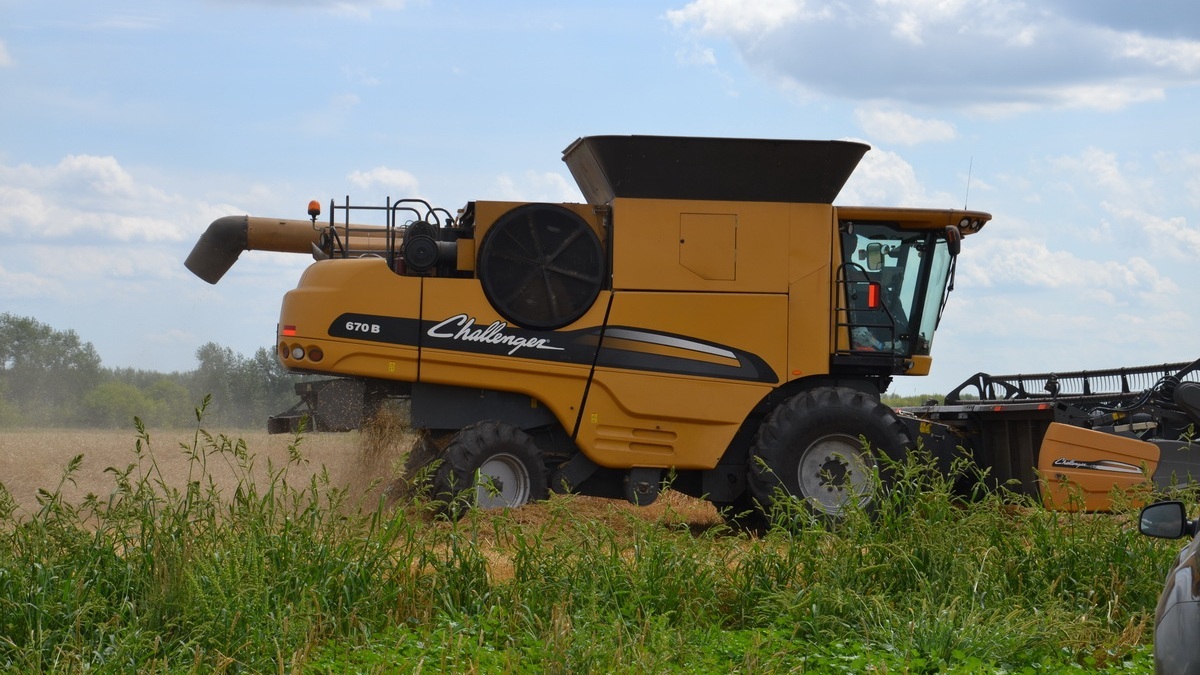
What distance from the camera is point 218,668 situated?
17.4 feet

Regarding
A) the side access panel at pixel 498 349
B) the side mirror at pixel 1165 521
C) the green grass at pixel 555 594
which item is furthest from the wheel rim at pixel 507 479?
the side mirror at pixel 1165 521

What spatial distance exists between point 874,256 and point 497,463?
12.9 feet

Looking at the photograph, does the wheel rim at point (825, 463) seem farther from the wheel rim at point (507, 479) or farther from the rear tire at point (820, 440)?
the wheel rim at point (507, 479)

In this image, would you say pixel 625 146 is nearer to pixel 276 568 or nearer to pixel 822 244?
pixel 822 244

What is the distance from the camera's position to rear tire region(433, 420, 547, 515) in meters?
10.7

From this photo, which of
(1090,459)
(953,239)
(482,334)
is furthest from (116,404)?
(1090,459)

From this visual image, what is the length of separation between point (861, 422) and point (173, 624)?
6.85 metres

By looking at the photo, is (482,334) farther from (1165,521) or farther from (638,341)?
(1165,521)

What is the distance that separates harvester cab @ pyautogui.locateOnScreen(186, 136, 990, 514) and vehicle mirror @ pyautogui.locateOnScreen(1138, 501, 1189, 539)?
21.5ft

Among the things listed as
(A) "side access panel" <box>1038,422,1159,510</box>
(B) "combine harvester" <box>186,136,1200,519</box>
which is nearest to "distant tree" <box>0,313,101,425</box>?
(B) "combine harvester" <box>186,136,1200,519</box>

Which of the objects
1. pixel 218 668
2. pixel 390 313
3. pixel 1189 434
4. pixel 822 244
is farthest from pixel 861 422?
pixel 218 668

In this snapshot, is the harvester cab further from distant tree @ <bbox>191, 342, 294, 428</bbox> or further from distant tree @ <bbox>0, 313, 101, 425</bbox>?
distant tree @ <bbox>0, 313, 101, 425</bbox>

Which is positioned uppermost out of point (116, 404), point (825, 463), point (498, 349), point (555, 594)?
point (498, 349)

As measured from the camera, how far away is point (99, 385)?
2911 cm
